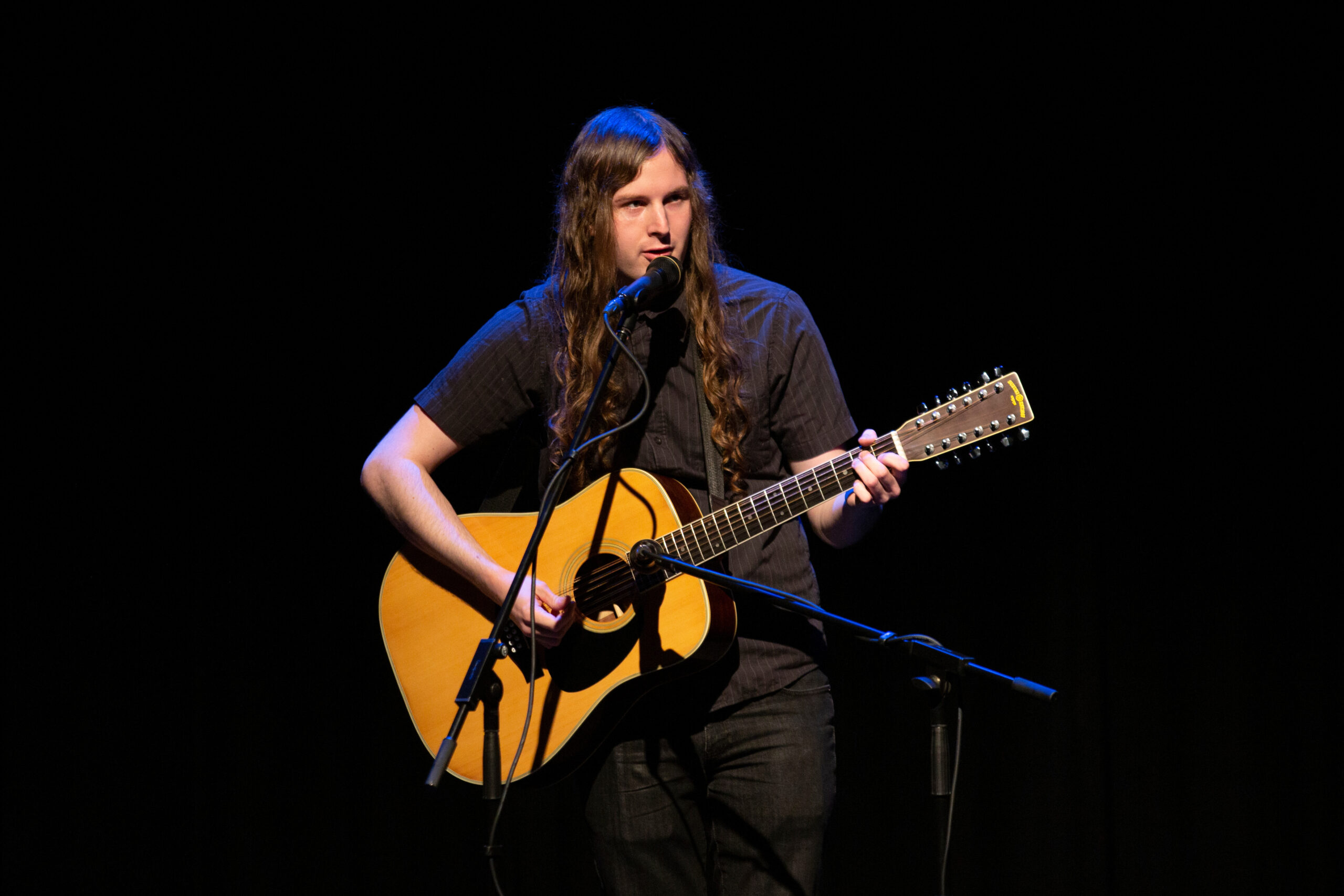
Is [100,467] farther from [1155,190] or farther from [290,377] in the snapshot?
[1155,190]

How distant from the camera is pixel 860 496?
216cm

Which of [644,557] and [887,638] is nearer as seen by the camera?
[887,638]

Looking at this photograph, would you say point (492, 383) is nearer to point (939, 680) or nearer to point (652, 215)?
point (652, 215)

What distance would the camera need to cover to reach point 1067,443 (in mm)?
3732

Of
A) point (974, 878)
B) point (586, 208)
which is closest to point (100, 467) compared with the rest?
point (586, 208)

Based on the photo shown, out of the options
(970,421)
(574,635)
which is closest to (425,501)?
(574,635)

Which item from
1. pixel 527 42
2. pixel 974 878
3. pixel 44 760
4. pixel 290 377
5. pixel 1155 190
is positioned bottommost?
pixel 974 878

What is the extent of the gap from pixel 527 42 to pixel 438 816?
2909mm

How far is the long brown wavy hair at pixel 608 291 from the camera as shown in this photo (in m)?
2.39

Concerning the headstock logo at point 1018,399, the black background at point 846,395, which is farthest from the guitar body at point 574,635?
the black background at point 846,395

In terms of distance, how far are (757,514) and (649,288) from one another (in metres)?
0.53

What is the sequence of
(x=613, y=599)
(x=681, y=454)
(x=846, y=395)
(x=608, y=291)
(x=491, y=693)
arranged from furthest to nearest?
1. (x=846, y=395)
2. (x=608, y=291)
3. (x=681, y=454)
4. (x=613, y=599)
5. (x=491, y=693)

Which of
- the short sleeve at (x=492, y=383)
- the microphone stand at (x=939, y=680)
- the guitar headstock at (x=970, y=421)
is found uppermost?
the short sleeve at (x=492, y=383)

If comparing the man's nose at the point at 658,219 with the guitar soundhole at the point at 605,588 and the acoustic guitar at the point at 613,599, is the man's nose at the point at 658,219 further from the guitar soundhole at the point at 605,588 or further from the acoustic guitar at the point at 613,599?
the guitar soundhole at the point at 605,588
